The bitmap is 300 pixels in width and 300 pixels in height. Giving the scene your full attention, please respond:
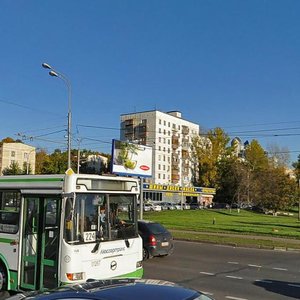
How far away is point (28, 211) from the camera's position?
895 cm

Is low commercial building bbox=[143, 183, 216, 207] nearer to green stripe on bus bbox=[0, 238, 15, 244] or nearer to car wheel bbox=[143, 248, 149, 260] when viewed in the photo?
car wheel bbox=[143, 248, 149, 260]

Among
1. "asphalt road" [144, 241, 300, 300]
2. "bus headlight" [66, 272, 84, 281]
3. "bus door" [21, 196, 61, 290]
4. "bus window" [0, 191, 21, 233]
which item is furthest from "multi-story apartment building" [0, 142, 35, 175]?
"bus headlight" [66, 272, 84, 281]

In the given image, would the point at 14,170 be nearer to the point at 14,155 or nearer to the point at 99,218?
the point at 14,155

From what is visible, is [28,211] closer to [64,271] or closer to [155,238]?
[64,271]

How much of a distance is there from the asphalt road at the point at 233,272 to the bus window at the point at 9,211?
4.57m

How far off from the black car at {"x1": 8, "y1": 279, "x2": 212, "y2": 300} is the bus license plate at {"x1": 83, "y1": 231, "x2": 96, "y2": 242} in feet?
14.0

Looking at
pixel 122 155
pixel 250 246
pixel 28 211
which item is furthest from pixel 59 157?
pixel 28 211

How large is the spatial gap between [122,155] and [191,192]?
3090 inches

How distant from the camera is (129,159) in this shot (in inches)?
1296

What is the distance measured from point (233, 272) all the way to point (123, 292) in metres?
11.0

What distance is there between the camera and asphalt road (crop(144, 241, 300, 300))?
419 inches

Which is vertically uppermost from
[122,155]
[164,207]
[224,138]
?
[224,138]

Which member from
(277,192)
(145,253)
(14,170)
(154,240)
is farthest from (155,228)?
(14,170)

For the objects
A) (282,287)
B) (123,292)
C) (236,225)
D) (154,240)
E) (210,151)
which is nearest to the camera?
(123,292)
